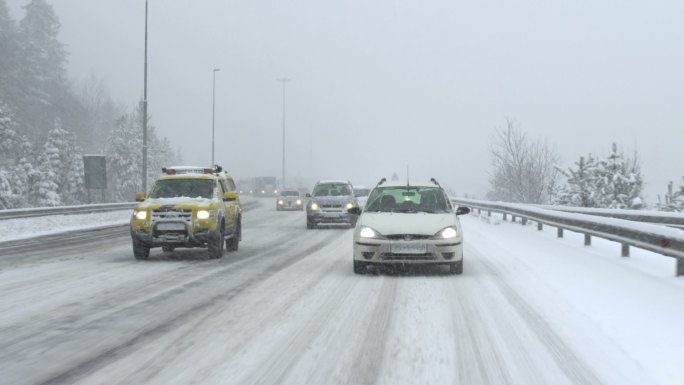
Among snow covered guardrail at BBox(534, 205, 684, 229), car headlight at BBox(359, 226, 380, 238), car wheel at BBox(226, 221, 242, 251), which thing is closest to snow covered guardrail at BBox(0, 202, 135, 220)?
car wheel at BBox(226, 221, 242, 251)

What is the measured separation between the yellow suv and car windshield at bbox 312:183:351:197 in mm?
10703

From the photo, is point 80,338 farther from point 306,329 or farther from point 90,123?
point 90,123

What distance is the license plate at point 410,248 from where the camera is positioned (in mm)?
10445

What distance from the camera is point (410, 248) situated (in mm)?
10461

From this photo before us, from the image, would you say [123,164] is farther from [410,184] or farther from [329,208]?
[410,184]

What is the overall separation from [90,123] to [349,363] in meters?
95.4

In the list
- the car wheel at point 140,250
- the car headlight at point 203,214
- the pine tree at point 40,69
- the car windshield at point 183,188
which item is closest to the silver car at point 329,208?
the car windshield at point 183,188

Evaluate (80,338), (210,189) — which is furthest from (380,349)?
(210,189)

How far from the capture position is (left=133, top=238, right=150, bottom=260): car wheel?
1327 cm

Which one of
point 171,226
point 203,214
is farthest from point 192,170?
point 171,226

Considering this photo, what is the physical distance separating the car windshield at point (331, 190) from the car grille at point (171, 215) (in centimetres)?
1211

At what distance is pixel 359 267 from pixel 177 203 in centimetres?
435

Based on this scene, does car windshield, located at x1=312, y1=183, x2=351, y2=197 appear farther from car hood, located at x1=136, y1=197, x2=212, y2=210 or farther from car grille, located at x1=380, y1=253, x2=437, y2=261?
car grille, located at x1=380, y1=253, x2=437, y2=261

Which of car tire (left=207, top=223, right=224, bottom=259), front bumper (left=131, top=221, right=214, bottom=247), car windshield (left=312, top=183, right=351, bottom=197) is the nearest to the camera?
front bumper (left=131, top=221, right=214, bottom=247)
